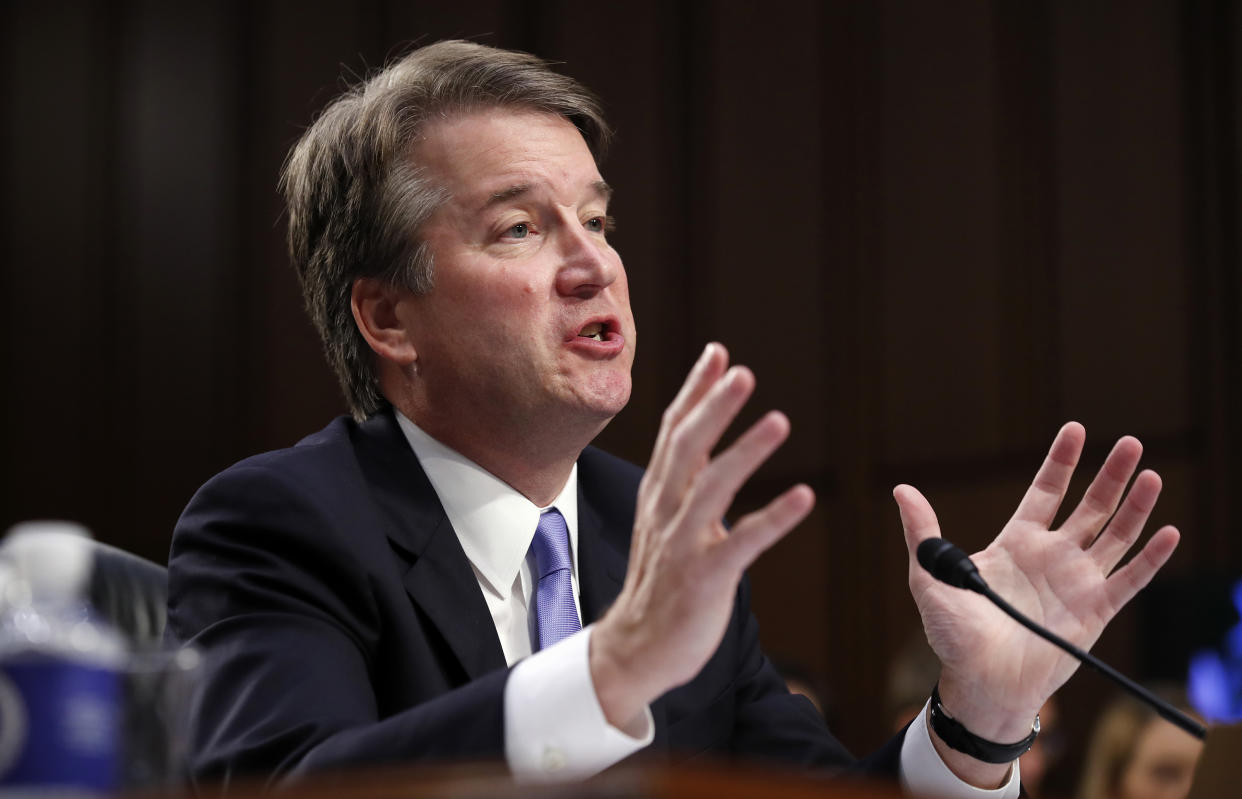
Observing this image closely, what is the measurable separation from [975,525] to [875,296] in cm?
93

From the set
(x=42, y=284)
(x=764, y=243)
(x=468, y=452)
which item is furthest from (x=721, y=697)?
(x=42, y=284)

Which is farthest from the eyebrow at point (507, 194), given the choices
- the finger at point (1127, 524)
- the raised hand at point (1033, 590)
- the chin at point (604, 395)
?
the finger at point (1127, 524)

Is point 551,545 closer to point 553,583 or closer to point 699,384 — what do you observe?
point 553,583

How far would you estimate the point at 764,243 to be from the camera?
5832 millimetres

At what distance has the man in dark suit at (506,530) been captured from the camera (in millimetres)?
1366

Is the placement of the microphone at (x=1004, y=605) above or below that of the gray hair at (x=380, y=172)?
below

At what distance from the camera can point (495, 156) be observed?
222 cm

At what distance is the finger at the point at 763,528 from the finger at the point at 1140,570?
0.74 metres

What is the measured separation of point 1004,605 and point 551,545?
0.71 metres

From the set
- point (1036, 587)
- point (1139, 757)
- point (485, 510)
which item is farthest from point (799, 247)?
point (1036, 587)

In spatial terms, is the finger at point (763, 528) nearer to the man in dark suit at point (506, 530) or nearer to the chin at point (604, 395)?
the man in dark suit at point (506, 530)

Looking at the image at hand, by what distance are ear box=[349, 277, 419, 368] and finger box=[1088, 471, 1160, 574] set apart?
102 centimetres

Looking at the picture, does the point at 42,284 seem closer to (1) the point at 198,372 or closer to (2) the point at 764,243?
(1) the point at 198,372

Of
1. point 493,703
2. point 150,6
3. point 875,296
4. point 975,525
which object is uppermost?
point 150,6
